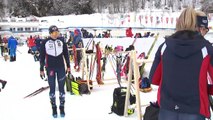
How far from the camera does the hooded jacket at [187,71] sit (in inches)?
89.4

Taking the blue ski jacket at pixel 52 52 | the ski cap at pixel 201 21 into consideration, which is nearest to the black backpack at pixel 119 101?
the blue ski jacket at pixel 52 52

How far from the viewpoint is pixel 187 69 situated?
2.30 m

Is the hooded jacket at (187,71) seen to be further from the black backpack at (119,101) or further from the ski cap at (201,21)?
the black backpack at (119,101)

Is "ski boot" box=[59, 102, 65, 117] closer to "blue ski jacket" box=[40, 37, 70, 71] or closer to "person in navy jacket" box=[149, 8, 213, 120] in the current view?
"blue ski jacket" box=[40, 37, 70, 71]

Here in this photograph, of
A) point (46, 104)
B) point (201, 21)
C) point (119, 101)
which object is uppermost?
point (201, 21)

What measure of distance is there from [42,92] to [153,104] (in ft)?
14.2

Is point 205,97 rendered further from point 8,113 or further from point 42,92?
point 42,92

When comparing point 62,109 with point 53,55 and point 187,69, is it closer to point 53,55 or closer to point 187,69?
point 53,55

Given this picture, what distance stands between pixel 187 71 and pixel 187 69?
0.05 feet

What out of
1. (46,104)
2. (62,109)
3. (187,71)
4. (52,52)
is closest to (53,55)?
(52,52)

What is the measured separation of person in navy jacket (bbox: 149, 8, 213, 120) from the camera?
227 cm

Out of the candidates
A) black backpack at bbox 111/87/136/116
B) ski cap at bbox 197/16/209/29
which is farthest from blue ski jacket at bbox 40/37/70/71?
ski cap at bbox 197/16/209/29

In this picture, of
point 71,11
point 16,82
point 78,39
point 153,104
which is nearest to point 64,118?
point 153,104

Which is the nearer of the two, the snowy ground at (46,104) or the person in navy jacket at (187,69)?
the person in navy jacket at (187,69)
